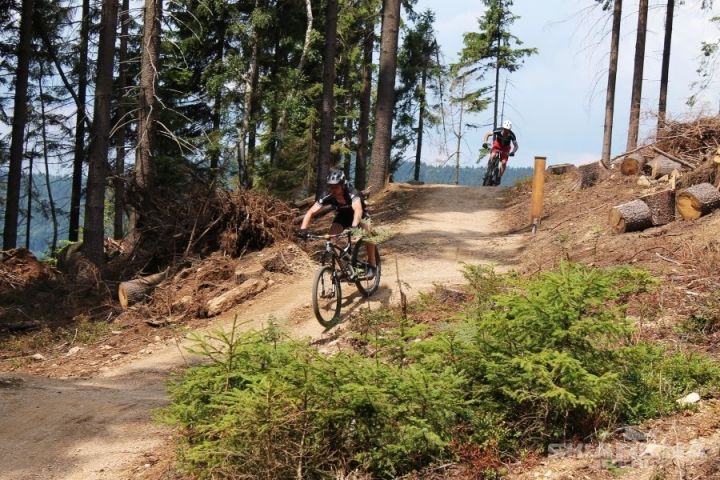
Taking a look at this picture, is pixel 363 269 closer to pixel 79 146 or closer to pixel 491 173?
pixel 491 173

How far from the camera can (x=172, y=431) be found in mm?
6406

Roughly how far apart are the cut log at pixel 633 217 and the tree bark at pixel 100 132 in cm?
994

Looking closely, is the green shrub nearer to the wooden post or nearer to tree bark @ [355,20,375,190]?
the wooden post

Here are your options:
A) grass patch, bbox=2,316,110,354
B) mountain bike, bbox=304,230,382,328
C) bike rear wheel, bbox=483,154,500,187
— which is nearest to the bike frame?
mountain bike, bbox=304,230,382,328

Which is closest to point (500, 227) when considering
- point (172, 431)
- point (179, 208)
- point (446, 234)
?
point (446, 234)

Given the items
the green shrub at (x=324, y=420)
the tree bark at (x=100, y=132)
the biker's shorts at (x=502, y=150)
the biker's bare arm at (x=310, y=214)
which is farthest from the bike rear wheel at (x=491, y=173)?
the green shrub at (x=324, y=420)

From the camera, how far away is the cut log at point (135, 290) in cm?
1305

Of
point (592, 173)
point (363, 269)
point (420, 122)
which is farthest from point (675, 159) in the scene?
point (420, 122)

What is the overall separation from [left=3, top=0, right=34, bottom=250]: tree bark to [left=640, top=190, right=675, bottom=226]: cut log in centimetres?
1803

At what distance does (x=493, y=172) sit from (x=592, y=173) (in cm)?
374

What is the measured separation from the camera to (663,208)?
40.1 ft

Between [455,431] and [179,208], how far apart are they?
429 inches

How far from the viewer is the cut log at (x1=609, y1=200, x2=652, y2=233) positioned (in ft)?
39.6

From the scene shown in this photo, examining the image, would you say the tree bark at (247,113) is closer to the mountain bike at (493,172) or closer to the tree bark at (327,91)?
the tree bark at (327,91)
